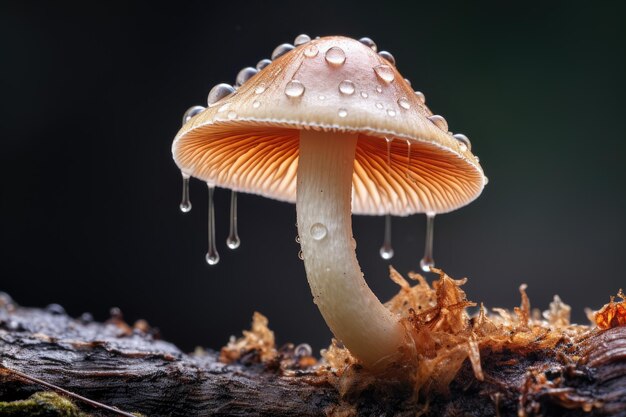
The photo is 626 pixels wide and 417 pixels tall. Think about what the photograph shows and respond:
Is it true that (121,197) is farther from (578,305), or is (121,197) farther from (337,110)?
(578,305)

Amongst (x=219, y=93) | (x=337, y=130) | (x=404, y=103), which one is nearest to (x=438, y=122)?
(x=404, y=103)

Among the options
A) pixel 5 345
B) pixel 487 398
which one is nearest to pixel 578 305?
pixel 487 398

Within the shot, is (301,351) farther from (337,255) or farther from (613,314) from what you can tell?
(613,314)

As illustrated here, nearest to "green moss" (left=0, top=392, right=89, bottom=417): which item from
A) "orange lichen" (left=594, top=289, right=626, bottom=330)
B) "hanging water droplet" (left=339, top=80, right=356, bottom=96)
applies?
"hanging water droplet" (left=339, top=80, right=356, bottom=96)

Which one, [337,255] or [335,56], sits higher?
[335,56]

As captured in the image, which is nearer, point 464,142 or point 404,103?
point 404,103

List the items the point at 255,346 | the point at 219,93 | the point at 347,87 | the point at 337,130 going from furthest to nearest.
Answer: the point at 255,346 < the point at 219,93 < the point at 337,130 < the point at 347,87
